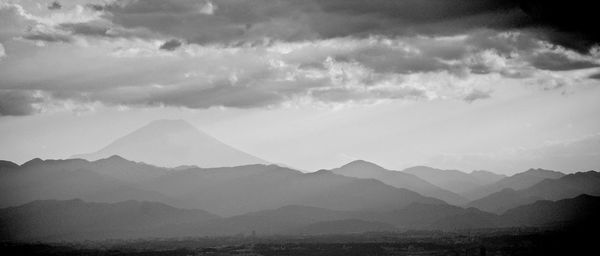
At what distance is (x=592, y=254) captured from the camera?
188500 mm

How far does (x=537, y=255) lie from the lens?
19988 cm

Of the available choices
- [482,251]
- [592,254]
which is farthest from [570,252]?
[482,251]

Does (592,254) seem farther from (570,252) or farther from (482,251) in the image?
(482,251)

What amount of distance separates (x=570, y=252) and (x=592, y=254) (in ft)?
32.9

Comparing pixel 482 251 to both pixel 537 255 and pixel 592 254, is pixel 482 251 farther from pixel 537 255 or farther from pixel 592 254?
pixel 592 254

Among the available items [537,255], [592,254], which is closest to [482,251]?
[537,255]

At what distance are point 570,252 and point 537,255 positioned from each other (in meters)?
10.1

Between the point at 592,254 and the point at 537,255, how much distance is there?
55.9ft

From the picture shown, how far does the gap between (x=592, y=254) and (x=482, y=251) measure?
32.3 m

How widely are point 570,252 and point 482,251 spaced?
96.4 ft

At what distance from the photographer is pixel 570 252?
650 ft

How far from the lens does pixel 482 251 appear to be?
19475 centimetres

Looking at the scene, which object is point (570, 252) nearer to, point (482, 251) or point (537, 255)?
point (537, 255)
